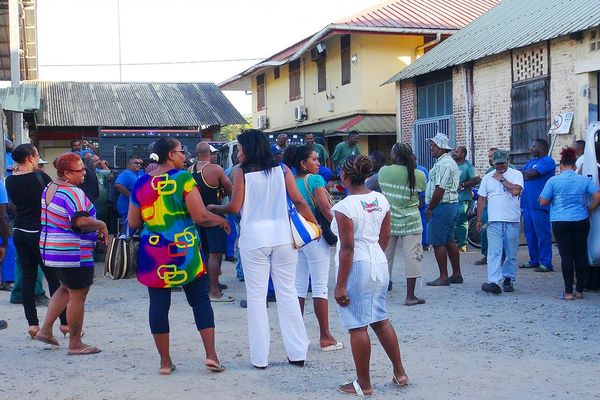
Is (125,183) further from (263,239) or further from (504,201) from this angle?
(263,239)

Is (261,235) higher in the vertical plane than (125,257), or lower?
higher

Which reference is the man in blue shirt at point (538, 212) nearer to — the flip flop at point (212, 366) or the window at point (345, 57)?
the flip flop at point (212, 366)

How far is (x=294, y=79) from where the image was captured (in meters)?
29.1

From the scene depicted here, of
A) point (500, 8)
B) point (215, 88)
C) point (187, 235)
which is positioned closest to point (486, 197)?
point (187, 235)

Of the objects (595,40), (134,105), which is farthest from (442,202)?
(134,105)

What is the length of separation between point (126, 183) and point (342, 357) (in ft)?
21.4

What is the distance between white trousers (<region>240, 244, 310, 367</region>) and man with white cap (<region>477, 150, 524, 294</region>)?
3782mm

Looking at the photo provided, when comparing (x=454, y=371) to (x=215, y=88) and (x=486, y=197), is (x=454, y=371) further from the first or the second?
(x=215, y=88)

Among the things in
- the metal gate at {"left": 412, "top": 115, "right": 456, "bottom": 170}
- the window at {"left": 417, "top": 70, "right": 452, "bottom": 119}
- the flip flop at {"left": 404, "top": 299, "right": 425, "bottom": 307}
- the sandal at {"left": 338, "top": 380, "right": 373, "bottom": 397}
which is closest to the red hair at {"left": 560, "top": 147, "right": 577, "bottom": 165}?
the flip flop at {"left": 404, "top": 299, "right": 425, "bottom": 307}

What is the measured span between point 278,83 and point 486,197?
22.1 m

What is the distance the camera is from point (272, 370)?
20.1ft

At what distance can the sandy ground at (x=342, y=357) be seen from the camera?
18.3 ft

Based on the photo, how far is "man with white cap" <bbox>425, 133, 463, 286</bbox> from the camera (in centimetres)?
956

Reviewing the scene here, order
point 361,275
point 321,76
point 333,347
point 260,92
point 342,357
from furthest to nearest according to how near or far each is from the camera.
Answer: point 260,92, point 321,76, point 333,347, point 342,357, point 361,275
